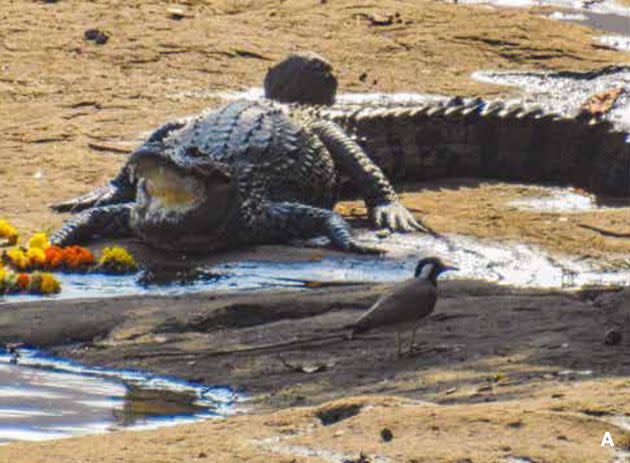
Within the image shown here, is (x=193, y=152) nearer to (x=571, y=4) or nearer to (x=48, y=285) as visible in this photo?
(x=48, y=285)

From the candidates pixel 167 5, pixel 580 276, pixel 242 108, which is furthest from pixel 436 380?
pixel 167 5

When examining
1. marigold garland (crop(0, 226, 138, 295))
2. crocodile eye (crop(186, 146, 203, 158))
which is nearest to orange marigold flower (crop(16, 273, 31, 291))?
marigold garland (crop(0, 226, 138, 295))

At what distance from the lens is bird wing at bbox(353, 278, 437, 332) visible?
7.42 metres

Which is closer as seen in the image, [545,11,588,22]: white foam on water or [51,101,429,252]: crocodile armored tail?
[51,101,429,252]: crocodile armored tail

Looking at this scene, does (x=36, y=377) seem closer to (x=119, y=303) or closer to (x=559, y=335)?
(x=119, y=303)

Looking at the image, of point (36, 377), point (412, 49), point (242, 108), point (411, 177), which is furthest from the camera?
point (412, 49)

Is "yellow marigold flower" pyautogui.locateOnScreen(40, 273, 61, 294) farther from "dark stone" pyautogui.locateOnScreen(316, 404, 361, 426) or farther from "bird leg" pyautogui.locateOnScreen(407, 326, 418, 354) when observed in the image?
"dark stone" pyautogui.locateOnScreen(316, 404, 361, 426)

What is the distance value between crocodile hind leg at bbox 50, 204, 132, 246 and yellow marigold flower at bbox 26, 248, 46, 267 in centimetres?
72

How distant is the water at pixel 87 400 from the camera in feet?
22.8

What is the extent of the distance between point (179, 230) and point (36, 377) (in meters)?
2.52

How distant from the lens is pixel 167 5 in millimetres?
16516

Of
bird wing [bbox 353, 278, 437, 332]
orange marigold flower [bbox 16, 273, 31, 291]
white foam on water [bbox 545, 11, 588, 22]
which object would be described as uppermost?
bird wing [bbox 353, 278, 437, 332]

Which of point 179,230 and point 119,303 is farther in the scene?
point 179,230

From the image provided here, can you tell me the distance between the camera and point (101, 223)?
1055 centimetres
